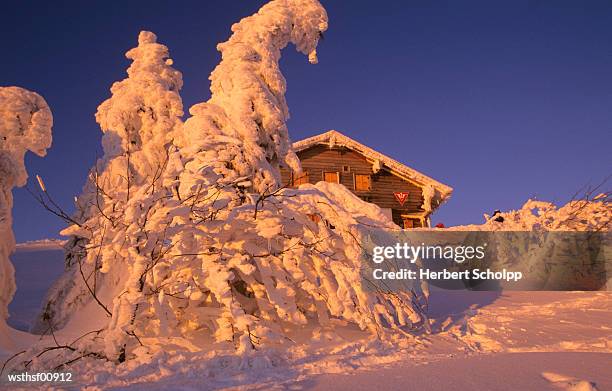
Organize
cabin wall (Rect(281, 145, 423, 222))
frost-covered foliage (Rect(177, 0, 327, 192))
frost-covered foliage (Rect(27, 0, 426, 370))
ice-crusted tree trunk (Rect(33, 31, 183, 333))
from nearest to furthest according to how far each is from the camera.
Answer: frost-covered foliage (Rect(27, 0, 426, 370)) → ice-crusted tree trunk (Rect(33, 31, 183, 333)) → frost-covered foliage (Rect(177, 0, 327, 192)) → cabin wall (Rect(281, 145, 423, 222))

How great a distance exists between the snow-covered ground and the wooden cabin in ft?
57.0

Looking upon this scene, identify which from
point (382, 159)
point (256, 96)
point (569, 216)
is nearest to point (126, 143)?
point (256, 96)

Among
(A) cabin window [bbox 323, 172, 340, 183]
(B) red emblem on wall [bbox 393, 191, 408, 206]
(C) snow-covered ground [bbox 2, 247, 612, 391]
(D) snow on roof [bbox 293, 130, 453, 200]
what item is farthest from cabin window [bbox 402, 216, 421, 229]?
(C) snow-covered ground [bbox 2, 247, 612, 391]

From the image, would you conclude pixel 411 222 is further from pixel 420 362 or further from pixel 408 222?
pixel 420 362

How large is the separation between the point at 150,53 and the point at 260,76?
343 cm

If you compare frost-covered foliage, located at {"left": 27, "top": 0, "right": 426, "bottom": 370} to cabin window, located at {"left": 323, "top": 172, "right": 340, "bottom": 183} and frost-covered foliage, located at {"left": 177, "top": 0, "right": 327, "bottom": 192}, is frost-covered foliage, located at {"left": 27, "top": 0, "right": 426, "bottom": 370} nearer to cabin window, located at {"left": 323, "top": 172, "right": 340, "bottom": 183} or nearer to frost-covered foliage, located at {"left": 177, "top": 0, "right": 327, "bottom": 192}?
frost-covered foliage, located at {"left": 177, "top": 0, "right": 327, "bottom": 192}

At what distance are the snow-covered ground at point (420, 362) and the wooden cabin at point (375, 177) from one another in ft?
57.0

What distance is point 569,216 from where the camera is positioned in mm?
12945

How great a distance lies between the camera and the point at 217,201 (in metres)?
5.17

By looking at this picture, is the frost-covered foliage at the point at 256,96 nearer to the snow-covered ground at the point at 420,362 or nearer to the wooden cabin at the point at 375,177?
the snow-covered ground at the point at 420,362

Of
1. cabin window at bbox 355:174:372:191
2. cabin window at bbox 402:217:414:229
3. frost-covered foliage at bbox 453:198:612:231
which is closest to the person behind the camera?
frost-covered foliage at bbox 453:198:612:231

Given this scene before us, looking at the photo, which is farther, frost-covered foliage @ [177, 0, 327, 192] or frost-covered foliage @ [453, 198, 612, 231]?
frost-covered foliage @ [453, 198, 612, 231]

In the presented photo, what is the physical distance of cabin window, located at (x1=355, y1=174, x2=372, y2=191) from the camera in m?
24.6

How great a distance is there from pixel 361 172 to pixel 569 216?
1305 cm
